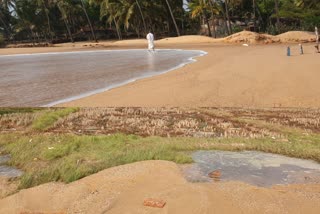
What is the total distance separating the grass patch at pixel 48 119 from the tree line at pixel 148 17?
3646cm

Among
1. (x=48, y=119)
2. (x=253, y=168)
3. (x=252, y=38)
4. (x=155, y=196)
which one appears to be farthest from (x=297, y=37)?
(x=155, y=196)

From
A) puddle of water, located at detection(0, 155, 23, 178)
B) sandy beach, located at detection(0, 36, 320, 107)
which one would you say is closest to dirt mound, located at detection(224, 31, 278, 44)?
sandy beach, located at detection(0, 36, 320, 107)

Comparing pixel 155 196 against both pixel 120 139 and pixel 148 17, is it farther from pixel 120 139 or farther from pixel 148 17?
pixel 148 17

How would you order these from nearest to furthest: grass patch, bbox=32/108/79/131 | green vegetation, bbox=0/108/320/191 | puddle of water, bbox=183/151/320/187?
puddle of water, bbox=183/151/320/187, green vegetation, bbox=0/108/320/191, grass patch, bbox=32/108/79/131

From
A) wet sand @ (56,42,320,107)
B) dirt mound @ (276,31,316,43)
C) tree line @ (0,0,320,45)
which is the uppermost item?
tree line @ (0,0,320,45)

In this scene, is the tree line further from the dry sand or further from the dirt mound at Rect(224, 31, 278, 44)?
the dry sand

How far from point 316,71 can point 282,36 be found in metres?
23.1

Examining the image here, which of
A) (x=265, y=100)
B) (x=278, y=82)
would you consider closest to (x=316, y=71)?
(x=278, y=82)

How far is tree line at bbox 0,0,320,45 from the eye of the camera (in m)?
46.4

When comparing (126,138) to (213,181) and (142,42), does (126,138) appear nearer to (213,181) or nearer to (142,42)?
(213,181)

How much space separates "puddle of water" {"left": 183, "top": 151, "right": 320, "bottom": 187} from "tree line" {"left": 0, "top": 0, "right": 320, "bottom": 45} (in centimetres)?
3878

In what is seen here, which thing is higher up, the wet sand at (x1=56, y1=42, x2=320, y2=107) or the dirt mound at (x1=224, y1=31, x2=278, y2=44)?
the dirt mound at (x1=224, y1=31, x2=278, y2=44)

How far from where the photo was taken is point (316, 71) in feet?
47.6

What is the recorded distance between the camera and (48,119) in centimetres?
778
